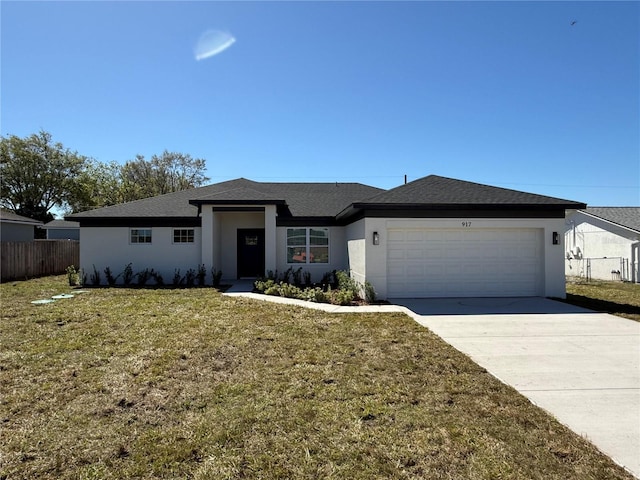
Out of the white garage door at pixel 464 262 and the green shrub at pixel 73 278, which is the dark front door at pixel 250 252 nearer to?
the green shrub at pixel 73 278

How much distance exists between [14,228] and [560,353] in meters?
29.2

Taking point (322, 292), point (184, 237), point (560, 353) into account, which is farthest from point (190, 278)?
point (560, 353)

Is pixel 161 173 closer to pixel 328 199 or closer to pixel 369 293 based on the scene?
pixel 328 199

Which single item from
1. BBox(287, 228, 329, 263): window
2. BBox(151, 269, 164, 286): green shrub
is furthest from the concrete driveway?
BBox(151, 269, 164, 286): green shrub

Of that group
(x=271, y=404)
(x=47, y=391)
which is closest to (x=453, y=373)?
(x=271, y=404)

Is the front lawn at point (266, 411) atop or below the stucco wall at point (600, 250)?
below

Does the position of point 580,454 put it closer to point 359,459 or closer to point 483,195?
point 359,459

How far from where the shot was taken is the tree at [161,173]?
39.9m

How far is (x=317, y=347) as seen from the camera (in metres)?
5.51

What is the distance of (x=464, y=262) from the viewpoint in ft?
34.0

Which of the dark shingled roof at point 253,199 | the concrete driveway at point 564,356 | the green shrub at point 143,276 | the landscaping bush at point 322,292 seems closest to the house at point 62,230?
the dark shingled roof at point 253,199

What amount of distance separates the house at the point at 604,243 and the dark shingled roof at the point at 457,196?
9577mm

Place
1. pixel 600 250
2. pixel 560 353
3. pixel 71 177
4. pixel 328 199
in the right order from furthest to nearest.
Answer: pixel 71 177 < pixel 600 250 < pixel 328 199 < pixel 560 353

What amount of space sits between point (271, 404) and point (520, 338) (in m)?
4.82
